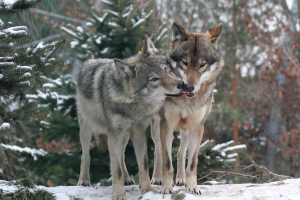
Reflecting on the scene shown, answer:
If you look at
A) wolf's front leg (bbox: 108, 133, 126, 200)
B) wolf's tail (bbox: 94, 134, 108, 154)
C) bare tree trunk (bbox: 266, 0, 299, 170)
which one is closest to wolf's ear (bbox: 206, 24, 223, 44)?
wolf's front leg (bbox: 108, 133, 126, 200)

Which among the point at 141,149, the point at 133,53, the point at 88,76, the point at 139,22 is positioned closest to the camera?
the point at 141,149

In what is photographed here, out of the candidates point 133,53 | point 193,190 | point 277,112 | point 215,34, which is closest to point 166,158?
point 193,190

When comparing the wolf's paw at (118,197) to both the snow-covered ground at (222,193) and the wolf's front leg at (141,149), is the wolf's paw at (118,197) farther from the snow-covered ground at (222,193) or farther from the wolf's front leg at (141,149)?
the wolf's front leg at (141,149)

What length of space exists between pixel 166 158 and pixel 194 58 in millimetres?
1250

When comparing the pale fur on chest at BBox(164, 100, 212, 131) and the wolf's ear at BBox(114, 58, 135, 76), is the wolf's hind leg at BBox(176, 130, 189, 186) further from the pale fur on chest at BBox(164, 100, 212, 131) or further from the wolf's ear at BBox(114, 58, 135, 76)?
the wolf's ear at BBox(114, 58, 135, 76)

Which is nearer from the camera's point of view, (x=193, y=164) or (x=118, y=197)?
(x=118, y=197)

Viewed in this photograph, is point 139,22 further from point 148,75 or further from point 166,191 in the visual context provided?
point 166,191

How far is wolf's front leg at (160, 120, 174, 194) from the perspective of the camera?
330 centimetres

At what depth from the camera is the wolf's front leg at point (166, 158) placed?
3301 mm

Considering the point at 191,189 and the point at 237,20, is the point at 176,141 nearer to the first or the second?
the point at 191,189

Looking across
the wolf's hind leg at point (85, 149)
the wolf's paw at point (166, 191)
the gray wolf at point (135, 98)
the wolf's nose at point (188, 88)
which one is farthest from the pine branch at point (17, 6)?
the wolf's paw at point (166, 191)

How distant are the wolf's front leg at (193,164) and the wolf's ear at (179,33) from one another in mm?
1152

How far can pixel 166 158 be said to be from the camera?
11.2ft

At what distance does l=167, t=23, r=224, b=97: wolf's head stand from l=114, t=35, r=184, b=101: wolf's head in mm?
138
